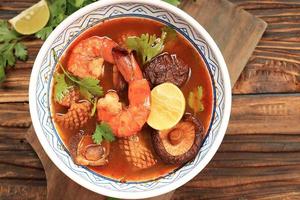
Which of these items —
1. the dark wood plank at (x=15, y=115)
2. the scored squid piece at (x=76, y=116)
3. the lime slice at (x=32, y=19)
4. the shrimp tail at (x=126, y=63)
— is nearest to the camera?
the shrimp tail at (x=126, y=63)

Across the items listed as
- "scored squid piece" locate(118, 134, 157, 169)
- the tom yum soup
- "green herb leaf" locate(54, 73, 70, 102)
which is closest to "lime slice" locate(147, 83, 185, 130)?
the tom yum soup

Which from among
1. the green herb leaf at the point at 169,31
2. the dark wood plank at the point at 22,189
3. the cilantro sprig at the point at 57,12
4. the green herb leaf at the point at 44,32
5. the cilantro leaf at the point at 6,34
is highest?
the green herb leaf at the point at 169,31

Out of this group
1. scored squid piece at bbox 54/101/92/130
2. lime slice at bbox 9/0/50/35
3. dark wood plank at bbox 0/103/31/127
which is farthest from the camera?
dark wood plank at bbox 0/103/31/127

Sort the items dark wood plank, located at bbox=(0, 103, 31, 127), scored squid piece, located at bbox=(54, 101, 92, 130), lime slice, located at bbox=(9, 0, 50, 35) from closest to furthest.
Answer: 1. scored squid piece, located at bbox=(54, 101, 92, 130)
2. lime slice, located at bbox=(9, 0, 50, 35)
3. dark wood plank, located at bbox=(0, 103, 31, 127)

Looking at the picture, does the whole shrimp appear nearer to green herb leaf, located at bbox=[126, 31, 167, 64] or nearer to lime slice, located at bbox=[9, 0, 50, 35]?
green herb leaf, located at bbox=[126, 31, 167, 64]

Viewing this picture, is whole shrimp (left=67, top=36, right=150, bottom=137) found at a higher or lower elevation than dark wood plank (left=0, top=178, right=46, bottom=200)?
higher

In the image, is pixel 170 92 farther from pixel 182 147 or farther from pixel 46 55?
pixel 46 55

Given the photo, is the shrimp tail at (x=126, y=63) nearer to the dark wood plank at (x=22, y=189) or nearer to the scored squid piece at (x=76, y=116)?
the scored squid piece at (x=76, y=116)

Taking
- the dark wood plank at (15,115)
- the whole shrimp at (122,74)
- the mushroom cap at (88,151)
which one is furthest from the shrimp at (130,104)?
the dark wood plank at (15,115)

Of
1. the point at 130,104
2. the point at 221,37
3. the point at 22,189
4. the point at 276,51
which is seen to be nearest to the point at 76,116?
the point at 130,104
